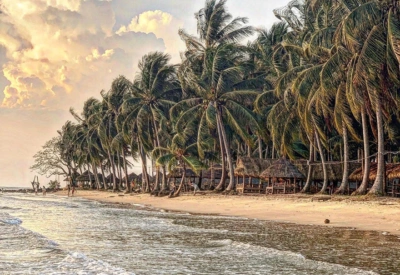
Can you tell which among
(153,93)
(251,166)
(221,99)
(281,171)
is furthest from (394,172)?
(153,93)

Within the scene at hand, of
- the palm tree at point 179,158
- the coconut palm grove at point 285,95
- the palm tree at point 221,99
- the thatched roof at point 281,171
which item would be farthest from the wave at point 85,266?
the palm tree at point 179,158

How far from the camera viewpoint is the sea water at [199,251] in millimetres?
8750

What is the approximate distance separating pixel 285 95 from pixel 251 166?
7.36 metres

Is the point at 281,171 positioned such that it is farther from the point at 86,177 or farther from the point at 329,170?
the point at 86,177

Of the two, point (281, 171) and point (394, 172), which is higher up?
point (281, 171)

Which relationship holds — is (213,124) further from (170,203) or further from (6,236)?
(6,236)

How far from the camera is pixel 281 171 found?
33.2 meters

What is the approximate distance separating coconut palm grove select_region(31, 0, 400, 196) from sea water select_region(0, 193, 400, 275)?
10.3 metres

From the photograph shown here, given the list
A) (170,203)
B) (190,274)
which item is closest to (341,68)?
(170,203)

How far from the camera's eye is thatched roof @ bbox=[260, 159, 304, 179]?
33.1 meters

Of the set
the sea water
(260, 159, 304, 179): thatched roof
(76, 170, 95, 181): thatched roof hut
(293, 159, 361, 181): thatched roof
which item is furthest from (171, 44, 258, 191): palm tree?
(76, 170, 95, 181): thatched roof hut

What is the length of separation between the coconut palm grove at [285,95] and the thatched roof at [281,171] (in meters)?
0.68

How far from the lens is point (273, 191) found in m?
33.1

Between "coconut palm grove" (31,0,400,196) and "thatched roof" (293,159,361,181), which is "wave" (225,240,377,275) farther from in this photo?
"thatched roof" (293,159,361,181)
